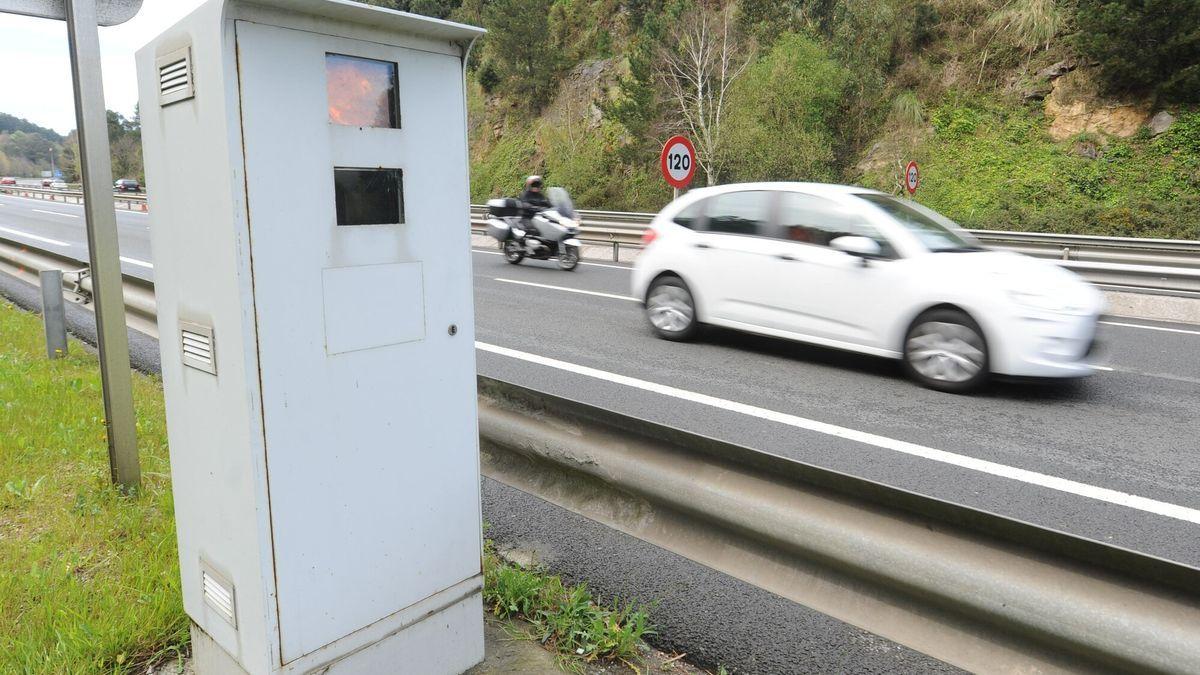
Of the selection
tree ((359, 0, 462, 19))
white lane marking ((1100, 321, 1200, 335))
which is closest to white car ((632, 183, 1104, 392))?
white lane marking ((1100, 321, 1200, 335))

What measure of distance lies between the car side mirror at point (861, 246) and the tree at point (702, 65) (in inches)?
1084

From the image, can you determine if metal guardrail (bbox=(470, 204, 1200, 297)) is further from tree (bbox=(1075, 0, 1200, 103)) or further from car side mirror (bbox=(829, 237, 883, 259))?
tree (bbox=(1075, 0, 1200, 103))

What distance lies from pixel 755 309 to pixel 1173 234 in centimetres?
1819

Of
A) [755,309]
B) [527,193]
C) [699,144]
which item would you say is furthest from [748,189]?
[699,144]

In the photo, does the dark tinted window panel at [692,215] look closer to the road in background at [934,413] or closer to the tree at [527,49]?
the road in background at [934,413]

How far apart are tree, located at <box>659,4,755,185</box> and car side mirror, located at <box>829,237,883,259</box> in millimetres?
27546

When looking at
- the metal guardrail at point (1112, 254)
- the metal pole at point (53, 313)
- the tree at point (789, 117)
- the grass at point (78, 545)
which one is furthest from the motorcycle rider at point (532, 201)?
the tree at point (789, 117)

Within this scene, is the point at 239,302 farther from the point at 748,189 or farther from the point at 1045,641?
the point at 748,189

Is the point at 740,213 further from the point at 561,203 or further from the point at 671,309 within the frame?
the point at 561,203

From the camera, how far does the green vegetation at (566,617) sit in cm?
240

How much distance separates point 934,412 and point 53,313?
22.8 ft

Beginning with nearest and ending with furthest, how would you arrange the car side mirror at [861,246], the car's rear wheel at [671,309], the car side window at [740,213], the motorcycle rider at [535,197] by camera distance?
the car side mirror at [861,246] < the car side window at [740,213] < the car's rear wheel at [671,309] < the motorcycle rider at [535,197]

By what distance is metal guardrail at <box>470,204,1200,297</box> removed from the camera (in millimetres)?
10422

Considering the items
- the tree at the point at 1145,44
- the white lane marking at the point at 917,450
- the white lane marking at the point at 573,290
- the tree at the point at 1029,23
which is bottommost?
the white lane marking at the point at 917,450
